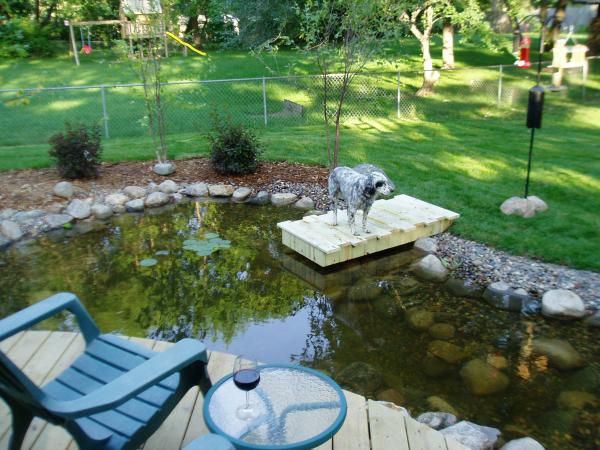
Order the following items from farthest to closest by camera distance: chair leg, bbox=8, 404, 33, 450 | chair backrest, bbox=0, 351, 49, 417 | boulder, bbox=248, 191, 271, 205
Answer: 1. boulder, bbox=248, 191, 271, 205
2. chair leg, bbox=8, 404, 33, 450
3. chair backrest, bbox=0, 351, 49, 417

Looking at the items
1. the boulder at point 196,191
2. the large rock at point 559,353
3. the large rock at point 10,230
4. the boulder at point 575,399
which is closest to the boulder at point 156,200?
the boulder at point 196,191

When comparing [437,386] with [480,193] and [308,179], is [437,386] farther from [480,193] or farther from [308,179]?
[308,179]

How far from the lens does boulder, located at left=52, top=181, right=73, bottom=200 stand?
7.69 metres

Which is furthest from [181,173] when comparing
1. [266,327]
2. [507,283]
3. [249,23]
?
[249,23]

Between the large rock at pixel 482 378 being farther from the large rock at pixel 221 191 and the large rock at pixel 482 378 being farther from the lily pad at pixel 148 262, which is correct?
the large rock at pixel 221 191

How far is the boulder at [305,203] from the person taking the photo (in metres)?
7.71

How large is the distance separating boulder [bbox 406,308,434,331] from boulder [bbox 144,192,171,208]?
433 cm

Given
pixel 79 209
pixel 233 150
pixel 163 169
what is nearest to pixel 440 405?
pixel 233 150

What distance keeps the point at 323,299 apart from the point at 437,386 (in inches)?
64.6

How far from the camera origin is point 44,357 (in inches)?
134

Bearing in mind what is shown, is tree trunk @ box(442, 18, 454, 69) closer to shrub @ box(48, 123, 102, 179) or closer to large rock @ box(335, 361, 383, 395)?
shrub @ box(48, 123, 102, 179)

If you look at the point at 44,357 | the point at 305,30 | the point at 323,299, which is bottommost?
the point at 323,299

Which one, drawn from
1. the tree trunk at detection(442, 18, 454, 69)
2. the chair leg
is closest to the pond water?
the chair leg

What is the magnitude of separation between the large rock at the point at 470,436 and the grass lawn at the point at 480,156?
2880 mm
